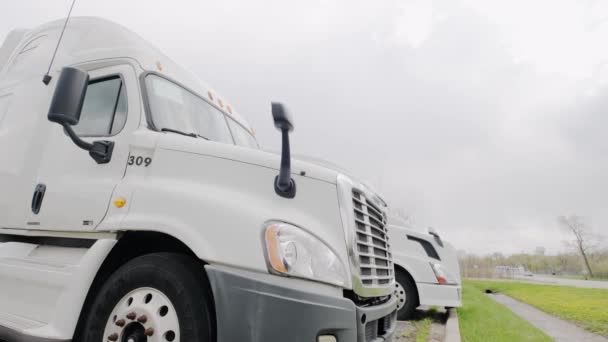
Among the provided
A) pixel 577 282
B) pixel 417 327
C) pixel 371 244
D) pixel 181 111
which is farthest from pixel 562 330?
pixel 577 282

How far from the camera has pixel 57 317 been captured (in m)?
2.67

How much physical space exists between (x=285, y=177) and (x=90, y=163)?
172cm

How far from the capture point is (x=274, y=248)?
88.2 inches

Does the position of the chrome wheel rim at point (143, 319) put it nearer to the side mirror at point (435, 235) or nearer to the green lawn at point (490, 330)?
the green lawn at point (490, 330)

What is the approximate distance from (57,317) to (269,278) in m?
1.59

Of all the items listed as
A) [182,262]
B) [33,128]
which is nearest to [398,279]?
[182,262]

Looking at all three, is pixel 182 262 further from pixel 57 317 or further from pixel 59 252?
pixel 59 252

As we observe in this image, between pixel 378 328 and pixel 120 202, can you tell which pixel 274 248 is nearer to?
pixel 378 328

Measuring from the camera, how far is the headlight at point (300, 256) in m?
2.22

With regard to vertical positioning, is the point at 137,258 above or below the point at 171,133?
below

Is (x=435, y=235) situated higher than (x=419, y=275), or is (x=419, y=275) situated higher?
(x=435, y=235)

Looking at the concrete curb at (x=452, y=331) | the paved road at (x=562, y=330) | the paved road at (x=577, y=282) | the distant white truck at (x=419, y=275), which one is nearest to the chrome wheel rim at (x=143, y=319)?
the concrete curb at (x=452, y=331)

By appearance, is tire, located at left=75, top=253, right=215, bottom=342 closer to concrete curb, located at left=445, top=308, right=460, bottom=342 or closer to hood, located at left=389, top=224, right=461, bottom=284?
concrete curb, located at left=445, top=308, right=460, bottom=342

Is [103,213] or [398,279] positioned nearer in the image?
[103,213]
